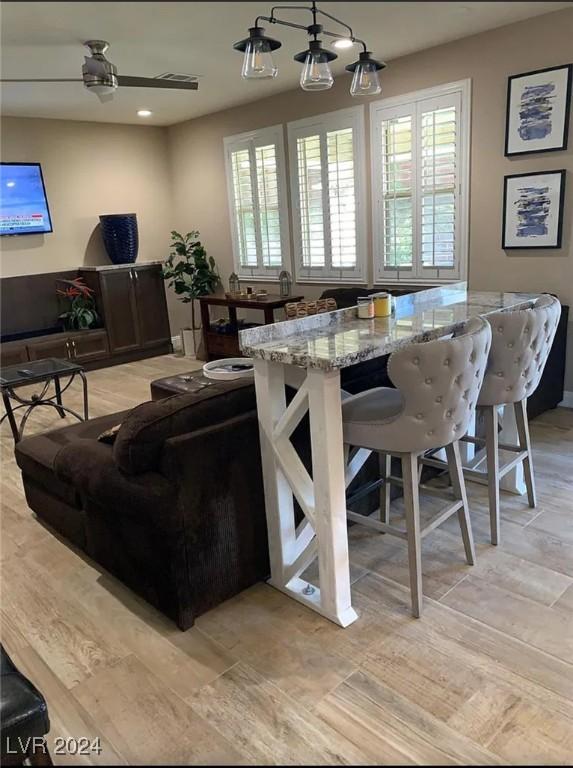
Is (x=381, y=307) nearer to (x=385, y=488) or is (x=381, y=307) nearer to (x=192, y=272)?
(x=385, y=488)

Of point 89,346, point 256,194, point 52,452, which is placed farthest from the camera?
point 89,346

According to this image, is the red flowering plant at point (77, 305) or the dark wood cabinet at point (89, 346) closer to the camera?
the dark wood cabinet at point (89, 346)

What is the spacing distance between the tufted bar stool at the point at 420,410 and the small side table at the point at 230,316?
11.1 ft

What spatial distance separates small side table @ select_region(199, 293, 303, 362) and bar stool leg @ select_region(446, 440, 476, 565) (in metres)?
3.42

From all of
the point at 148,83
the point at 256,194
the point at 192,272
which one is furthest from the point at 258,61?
the point at 192,272

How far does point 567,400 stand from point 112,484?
335cm

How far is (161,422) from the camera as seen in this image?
1.91 m

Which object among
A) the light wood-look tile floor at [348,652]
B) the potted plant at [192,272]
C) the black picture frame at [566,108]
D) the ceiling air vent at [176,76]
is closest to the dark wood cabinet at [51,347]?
the potted plant at [192,272]

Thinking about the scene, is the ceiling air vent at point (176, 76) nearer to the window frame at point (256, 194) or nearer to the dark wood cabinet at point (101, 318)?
the window frame at point (256, 194)

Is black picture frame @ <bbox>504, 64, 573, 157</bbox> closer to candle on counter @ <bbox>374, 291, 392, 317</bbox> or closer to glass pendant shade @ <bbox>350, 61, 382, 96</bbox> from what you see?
glass pendant shade @ <bbox>350, 61, 382, 96</bbox>

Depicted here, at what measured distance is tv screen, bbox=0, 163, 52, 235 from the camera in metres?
5.70

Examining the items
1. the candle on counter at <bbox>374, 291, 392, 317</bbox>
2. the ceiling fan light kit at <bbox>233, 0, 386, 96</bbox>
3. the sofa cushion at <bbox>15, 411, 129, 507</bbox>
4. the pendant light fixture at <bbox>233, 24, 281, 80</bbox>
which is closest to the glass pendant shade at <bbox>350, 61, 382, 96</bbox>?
the ceiling fan light kit at <bbox>233, 0, 386, 96</bbox>

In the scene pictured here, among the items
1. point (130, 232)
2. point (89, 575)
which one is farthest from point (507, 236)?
point (130, 232)

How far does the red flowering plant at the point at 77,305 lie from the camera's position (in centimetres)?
610
